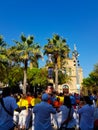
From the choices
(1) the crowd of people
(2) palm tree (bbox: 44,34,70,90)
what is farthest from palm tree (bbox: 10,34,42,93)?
(1) the crowd of people

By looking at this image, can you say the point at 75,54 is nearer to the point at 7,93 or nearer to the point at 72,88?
the point at 7,93

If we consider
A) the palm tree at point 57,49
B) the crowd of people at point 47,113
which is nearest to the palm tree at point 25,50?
the palm tree at point 57,49

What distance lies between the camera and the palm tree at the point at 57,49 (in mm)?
51406

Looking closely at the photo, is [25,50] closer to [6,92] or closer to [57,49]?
[57,49]

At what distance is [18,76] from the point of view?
73562 millimetres

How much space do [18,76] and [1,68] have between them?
28282 millimetres

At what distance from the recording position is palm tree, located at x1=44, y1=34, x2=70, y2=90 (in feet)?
169

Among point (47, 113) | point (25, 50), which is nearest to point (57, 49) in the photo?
point (25, 50)

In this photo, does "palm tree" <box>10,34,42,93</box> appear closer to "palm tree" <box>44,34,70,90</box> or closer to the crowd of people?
"palm tree" <box>44,34,70,90</box>

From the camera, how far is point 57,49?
169 ft

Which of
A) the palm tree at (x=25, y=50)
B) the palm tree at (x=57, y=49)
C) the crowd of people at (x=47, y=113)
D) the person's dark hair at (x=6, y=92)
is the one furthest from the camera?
the palm tree at (x=57, y=49)

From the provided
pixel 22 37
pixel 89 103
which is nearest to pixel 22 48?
pixel 22 37

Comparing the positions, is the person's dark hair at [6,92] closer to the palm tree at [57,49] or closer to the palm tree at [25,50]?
the palm tree at [25,50]

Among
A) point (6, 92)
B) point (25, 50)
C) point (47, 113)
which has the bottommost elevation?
point (47, 113)
